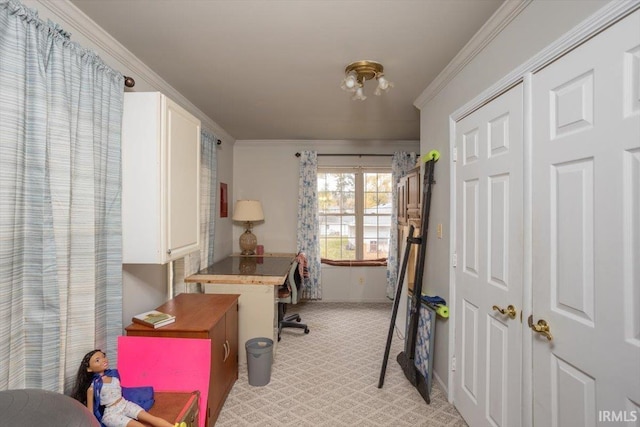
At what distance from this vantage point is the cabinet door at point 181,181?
193 cm

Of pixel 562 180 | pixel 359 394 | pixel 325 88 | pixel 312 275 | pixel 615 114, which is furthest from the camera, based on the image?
pixel 312 275

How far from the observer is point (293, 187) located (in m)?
5.22

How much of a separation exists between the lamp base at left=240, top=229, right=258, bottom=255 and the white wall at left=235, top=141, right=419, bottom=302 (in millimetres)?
348

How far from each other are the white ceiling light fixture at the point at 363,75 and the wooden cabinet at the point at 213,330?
1880mm

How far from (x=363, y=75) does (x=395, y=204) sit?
290cm

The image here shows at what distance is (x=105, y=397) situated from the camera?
148cm

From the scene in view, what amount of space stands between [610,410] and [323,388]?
78.8 inches

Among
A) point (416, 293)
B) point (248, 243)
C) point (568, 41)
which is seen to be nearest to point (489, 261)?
point (416, 293)

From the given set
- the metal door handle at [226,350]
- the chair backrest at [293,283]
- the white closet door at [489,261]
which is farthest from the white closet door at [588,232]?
the chair backrest at [293,283]

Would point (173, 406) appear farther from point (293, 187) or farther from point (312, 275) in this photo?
point (293, 187)

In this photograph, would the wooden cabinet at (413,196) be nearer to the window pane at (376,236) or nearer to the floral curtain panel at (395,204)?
the floral curtain panel at (395,204)

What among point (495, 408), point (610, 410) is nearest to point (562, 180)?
point (610, 410)

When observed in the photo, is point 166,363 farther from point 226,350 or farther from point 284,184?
point 284,184

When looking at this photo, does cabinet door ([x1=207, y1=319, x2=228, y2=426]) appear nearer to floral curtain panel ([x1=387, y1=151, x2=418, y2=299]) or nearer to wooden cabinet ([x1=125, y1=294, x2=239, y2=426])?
wooden cabinet ([x1=125, y1=294, x2=239, y2=426])
